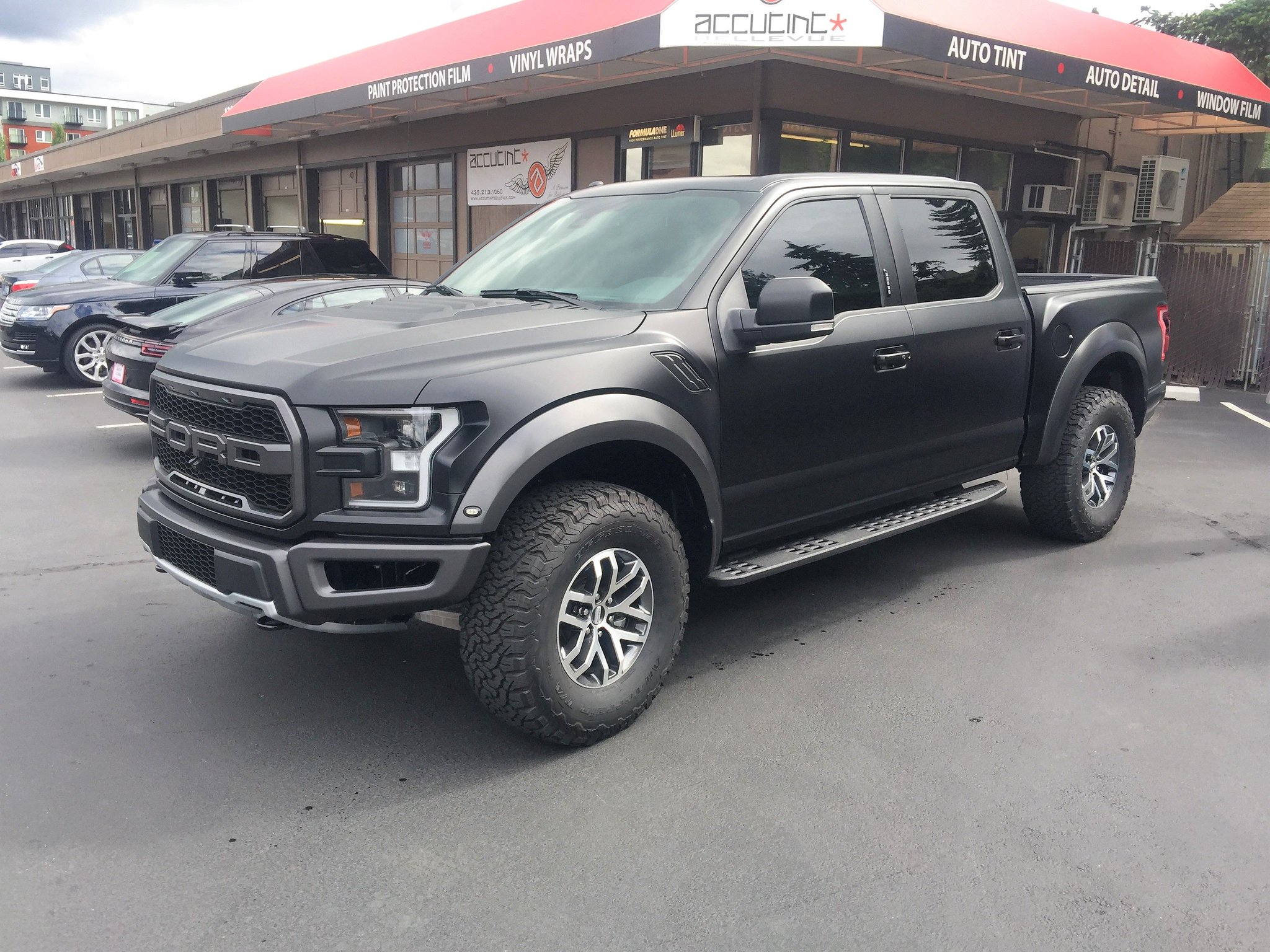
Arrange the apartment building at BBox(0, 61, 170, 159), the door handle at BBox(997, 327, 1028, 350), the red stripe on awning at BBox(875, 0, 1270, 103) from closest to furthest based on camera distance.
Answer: the door handle at BBox(997, 327, 1028, 350), the red stripe on awning at BBox(875, 0, 1270, 103), the apartment building at BBox(0, 61, 170, 159)

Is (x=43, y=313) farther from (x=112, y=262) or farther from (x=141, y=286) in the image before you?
(x=112, y=262)

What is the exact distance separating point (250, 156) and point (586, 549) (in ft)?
79.4

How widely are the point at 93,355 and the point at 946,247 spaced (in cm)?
1039

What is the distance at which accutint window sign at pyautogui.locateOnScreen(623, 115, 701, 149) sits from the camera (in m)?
13.2

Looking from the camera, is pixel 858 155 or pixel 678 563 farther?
pixel 858 155

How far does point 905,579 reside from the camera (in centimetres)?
554

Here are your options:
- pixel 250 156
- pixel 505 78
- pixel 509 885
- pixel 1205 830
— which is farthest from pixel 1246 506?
pixel 250 156

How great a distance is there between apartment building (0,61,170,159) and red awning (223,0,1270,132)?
11357cm

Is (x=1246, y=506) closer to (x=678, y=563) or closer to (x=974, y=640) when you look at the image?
(x=974, y=640)

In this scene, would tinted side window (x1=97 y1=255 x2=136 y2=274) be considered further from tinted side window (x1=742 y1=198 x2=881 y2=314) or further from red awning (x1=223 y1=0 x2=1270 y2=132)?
tinted side window (x1=742 y1=198 x2=881 y2=314)

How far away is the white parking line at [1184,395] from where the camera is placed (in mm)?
12695

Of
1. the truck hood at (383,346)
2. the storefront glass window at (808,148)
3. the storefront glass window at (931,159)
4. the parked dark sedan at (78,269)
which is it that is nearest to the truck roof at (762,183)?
the truck hood at (383,346)

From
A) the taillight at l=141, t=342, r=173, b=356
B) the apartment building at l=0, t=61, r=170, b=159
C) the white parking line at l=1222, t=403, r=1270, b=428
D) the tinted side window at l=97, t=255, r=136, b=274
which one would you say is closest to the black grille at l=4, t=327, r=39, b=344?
the tinted side window at l=97, t=255, r=136, b=274

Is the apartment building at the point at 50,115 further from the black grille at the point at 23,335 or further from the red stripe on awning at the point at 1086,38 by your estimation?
the red stripe on awning at the point at 1086,38
